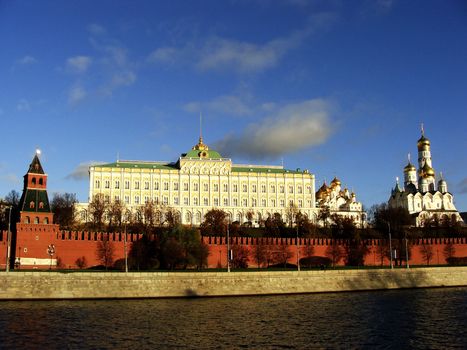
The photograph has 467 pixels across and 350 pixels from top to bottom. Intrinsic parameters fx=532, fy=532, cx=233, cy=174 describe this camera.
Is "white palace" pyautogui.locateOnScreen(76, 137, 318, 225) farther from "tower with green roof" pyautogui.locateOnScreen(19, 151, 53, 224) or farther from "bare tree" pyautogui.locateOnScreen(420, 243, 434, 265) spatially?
"tower with green roof" pyautogui.locateOnScreen(19, 151, 53, 224)

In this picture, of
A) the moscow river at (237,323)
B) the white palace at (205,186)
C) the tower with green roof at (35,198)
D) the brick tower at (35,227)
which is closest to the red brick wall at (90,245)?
the brick tower at (35,227)

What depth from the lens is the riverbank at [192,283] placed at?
3725cm

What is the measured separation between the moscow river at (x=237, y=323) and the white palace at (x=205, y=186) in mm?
63394

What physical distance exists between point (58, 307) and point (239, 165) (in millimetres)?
79771

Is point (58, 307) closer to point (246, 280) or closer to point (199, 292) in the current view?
point (199, 292)

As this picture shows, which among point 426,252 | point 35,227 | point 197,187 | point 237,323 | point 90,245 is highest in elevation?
point 197,187

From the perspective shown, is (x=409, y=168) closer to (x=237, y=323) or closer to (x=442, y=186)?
(x=442, y=186)

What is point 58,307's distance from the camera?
33.7m

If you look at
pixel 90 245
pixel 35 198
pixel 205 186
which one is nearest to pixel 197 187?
pixel 205 186

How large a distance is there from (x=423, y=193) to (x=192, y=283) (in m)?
84.9

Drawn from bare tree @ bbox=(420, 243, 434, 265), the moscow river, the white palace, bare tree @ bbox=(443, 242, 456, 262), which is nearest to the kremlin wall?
bare tree @ bbox=(420, 243, 434, 265)

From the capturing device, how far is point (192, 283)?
40.6 meters

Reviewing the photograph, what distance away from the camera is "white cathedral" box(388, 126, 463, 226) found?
111 m

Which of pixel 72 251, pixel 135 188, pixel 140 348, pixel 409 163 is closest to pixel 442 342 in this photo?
pixel 140 348
